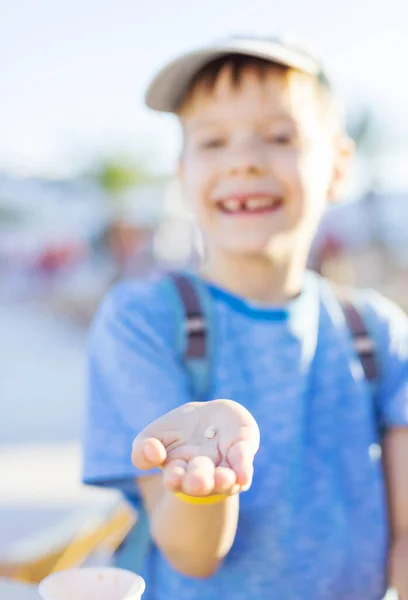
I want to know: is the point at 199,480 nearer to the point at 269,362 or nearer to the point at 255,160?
the point at 269,362

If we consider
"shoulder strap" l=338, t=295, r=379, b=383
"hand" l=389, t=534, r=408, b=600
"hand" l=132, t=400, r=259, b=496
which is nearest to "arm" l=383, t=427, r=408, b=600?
"hand" l=389, t=534, r=408, b=600

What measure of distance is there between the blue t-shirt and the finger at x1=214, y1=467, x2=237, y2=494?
463 millimetres

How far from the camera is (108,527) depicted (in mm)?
1938

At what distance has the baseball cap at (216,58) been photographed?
137 cm

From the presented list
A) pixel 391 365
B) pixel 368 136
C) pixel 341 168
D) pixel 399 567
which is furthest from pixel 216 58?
pixel 368 136

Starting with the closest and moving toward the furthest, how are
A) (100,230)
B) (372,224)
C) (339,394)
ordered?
(339,394) → (372,224) → (100,230)

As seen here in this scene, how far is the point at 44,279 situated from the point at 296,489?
1352 cm

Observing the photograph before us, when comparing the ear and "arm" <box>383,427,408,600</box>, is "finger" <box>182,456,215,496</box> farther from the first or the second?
the ear

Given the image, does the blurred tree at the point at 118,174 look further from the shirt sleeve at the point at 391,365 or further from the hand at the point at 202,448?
the hand at the point at 202,448

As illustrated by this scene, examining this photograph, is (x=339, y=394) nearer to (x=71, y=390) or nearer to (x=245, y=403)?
(x=245, y=403)

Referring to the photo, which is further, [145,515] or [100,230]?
[100,230]

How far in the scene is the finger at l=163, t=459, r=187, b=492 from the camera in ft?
2.53

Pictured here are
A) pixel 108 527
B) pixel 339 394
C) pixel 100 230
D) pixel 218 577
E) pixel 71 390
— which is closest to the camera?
pixel 218 577

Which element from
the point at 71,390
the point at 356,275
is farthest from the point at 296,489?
the point at 356,275
